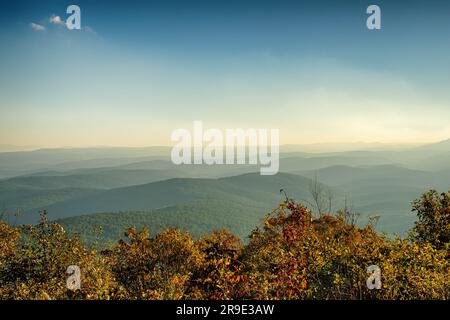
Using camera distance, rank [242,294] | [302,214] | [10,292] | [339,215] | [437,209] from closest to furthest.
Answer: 1. [242,294]
2. [302,214]
3. [10,292]
4. [437,209]
5. [339,215]

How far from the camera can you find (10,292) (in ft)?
52.8

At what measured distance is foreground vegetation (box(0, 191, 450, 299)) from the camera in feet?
37.6

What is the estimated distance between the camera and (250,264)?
68.0ft

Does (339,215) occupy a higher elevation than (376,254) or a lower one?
lower

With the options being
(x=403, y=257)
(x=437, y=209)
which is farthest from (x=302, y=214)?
(x=437, y=209)

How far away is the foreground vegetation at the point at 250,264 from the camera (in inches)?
451

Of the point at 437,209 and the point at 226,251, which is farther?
the point at 437,209

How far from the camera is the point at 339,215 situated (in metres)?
47.5

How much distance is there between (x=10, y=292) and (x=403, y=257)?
56.9 feet
